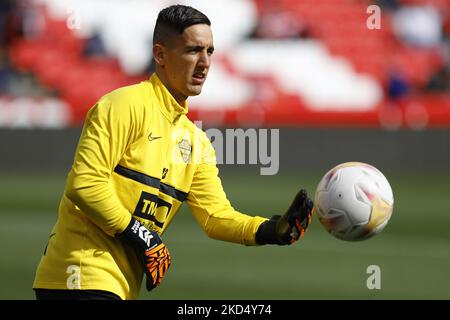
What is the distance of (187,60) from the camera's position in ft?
20.4

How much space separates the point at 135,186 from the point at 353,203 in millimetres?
1488

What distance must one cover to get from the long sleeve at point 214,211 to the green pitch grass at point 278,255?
3.58 m

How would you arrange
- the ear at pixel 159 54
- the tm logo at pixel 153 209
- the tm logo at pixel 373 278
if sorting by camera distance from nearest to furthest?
the tm logo at pixel 153 209
the ear at pixel 159 54
the tm logo at pixel 373 278

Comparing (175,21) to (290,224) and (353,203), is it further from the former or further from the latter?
(353,203)

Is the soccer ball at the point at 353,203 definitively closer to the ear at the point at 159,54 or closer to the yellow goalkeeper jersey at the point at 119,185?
the yellow goalkeeper jersey at the point at 119,185

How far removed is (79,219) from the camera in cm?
602

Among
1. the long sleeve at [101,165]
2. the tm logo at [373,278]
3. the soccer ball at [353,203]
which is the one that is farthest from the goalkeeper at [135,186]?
the tm logo at [373,278]

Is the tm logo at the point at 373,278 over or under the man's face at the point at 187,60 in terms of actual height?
under

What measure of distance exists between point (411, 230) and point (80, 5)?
1234cm

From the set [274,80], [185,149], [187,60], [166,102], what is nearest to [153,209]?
[185,149]

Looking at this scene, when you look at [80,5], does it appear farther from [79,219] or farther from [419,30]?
[79,219]

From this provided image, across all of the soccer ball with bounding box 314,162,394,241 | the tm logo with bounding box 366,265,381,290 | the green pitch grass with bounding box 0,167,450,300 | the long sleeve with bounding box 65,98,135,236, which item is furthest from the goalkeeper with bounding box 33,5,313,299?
the tm logo with bounding box 366,265,381,290

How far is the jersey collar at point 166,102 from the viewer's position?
621 centimetres

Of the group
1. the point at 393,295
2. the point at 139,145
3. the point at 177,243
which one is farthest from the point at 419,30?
the point at 139,145
